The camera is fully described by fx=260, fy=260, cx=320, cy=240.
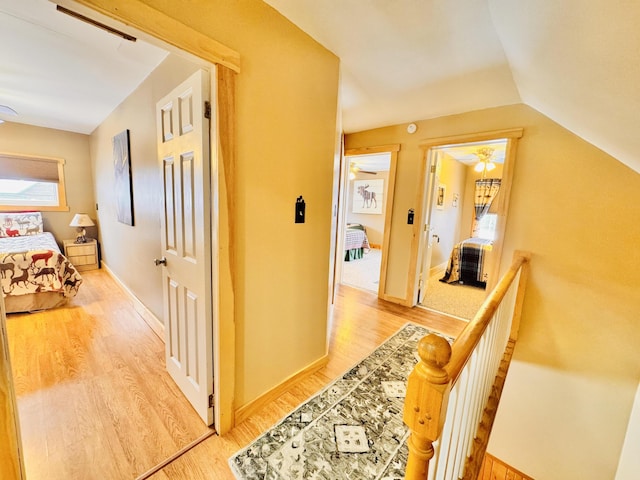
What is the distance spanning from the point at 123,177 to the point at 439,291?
180 inches

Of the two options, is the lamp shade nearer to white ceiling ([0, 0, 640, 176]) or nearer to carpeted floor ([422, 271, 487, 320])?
white ceiling ([0, 0, 640, 176])

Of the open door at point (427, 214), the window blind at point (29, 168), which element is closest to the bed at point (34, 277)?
the window blind at point (29, 168)

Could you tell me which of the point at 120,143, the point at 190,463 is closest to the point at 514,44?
the point at 190,463

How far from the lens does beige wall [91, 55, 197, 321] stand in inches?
85.1

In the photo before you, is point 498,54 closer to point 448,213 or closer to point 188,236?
point 188,236

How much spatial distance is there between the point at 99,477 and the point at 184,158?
166cm

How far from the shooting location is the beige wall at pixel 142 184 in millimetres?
2161

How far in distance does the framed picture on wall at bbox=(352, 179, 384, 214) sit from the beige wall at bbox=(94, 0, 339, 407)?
5.70 meters

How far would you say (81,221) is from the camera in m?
4.29

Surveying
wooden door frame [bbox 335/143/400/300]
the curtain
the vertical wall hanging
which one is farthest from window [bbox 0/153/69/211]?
the curtain

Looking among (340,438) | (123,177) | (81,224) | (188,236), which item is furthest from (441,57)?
(81,224)

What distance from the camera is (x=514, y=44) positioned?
143cm

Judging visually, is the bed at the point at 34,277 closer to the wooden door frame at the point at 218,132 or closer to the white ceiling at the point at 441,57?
the white ceiling at the point at 441,57

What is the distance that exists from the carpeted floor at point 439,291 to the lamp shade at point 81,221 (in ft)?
14.2
